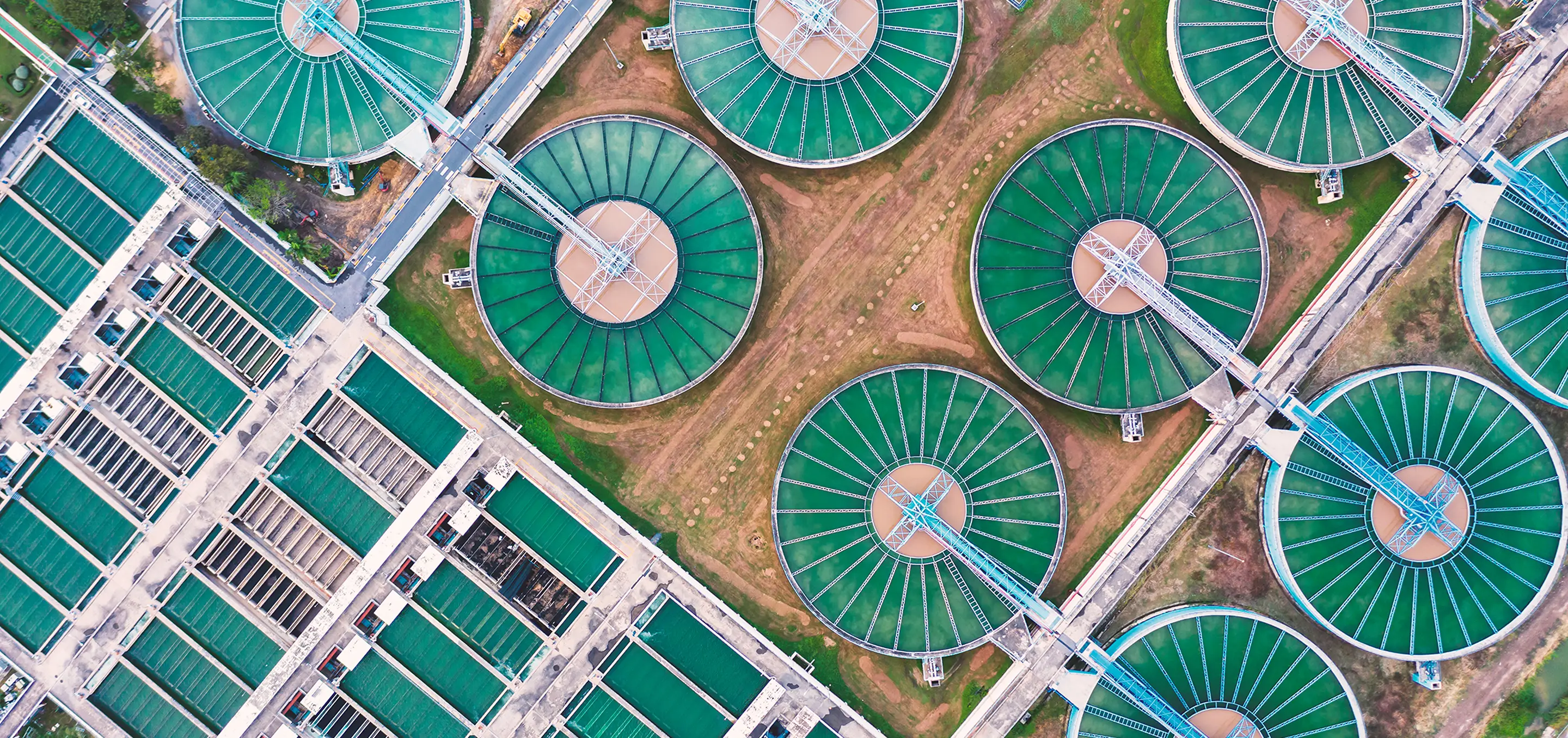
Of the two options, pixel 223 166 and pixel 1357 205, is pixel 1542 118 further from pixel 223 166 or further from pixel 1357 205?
pixel 223 166

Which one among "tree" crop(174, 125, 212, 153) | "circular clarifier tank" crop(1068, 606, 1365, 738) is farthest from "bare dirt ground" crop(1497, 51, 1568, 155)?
"tree" crop(174, 125, 212, 153)

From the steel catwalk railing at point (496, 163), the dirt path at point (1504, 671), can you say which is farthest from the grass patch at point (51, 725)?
the dirt path at point (1504, 671)

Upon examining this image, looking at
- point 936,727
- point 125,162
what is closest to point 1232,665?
point 936,727

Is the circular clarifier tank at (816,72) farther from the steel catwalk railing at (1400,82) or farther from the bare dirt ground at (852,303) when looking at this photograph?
the steel catwalk railing at (1400,82)

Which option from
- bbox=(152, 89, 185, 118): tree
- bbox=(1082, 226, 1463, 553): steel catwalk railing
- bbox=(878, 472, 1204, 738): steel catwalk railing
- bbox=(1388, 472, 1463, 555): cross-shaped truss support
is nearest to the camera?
bbox=(1082, 226, 1463, 553): steel catwalk railing

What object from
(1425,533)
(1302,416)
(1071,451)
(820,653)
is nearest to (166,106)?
(820,653)

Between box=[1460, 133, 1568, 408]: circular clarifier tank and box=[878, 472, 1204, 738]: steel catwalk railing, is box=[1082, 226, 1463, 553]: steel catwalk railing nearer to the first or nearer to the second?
box=[1460, 133, 1568, 408]: circular clarifier tank

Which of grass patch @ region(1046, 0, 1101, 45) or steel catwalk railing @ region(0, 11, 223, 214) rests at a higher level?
grass patch @ region(1046, 0, 1101, 45)

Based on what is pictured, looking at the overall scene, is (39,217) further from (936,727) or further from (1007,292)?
(936,727)
